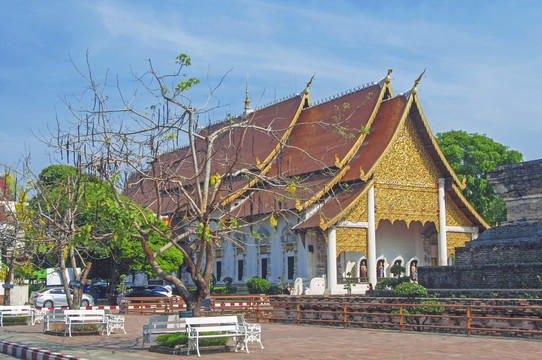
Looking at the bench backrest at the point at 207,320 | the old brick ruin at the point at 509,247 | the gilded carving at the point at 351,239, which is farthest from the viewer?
the gilded carving at the point at 351,239

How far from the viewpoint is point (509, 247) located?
1625 cm

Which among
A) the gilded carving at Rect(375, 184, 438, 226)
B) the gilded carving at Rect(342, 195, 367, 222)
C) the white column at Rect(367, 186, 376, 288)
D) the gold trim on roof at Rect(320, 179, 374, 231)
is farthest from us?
the gilded carving at Rect(375, 184, 438, 226)

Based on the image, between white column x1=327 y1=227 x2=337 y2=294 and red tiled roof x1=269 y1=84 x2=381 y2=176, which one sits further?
Answer: red tiled roof x1=269 y1=84 x2=381 y2=176

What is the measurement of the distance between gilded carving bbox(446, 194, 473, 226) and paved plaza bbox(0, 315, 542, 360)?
17.8 m

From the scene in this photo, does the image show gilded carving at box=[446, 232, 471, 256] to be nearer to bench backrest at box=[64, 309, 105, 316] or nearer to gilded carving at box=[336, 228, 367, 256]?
gilded carving at box=[336, 228, 367, 256]

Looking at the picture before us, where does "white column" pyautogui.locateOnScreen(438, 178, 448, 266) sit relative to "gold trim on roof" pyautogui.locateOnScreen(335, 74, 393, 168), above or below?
below

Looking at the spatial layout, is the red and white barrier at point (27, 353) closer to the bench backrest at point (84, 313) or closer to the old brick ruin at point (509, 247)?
the bench backrest at point (84, 313)

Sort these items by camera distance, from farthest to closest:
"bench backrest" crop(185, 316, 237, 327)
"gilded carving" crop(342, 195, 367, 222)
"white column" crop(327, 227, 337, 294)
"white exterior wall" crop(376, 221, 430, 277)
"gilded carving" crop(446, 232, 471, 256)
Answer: "white exterior wall" crop(376, 221, 430, 277) < "gilded carving" crop(446, 232, 471, 256) < "gilded carving" crop(342, 195, 367, 222) < "white column" crop(327, 227, 337, 294) < "bench backrest" crop(185, 316, 237, 327)

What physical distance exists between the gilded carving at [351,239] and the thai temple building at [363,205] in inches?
1.7

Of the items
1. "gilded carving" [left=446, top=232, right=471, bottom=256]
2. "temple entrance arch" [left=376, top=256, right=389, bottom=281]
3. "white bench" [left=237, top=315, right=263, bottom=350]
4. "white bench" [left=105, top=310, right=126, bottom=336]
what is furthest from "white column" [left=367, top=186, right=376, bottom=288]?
"white bench" [left=237, top=315, right=263, bottom=350]

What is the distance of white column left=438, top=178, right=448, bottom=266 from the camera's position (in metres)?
31.0

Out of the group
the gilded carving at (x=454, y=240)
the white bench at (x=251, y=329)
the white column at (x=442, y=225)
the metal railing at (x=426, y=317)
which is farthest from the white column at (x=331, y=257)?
the white bench at (x=251, y=329)

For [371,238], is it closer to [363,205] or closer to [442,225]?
[363,205]

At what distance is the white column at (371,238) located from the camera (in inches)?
1118
